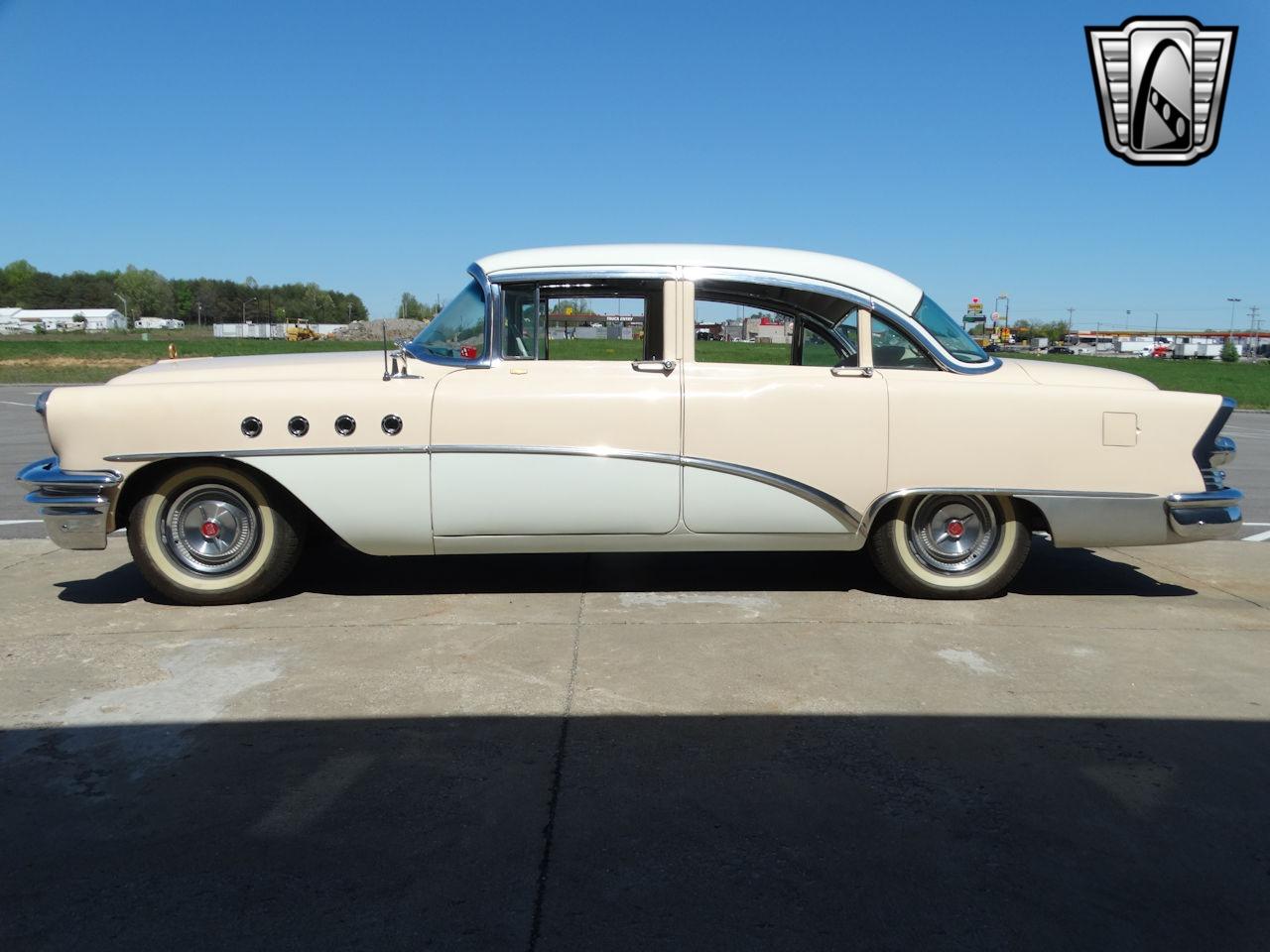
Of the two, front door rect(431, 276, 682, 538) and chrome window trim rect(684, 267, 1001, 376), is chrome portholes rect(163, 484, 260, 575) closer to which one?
front door rect(431, 276, 682, 538)

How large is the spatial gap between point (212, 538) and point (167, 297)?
168254mm

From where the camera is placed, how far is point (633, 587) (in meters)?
5.34

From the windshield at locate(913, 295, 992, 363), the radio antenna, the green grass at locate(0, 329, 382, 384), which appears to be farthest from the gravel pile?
the green grass at locate(0, 329, 382, 384)

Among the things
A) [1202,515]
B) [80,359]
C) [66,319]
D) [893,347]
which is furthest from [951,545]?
[66,319]

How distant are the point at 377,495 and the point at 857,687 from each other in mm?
2416

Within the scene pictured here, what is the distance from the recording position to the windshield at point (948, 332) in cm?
508

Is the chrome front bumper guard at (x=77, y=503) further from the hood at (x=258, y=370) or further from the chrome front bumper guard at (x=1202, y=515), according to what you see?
the chrome front bumper guard at (x=1202, y=515)

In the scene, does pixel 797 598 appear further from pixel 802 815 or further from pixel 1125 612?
pixel 802 815

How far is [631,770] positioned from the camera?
3092 mm

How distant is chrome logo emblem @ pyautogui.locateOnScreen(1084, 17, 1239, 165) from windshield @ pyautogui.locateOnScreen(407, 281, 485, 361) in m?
6.00

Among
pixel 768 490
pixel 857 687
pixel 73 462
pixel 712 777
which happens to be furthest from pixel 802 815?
pixel 73 462

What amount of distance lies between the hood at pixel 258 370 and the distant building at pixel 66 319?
12544 cm

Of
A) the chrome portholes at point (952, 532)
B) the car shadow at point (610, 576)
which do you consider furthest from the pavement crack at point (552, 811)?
the chrome portholes at point (952, 532)

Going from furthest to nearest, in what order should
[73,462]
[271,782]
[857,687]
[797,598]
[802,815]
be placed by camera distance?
1. [797,598]
2. [73,462]
3. [857,687]
4. [271,782]
5. [802,815]
